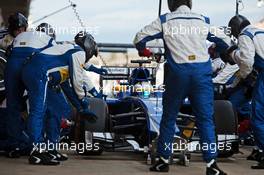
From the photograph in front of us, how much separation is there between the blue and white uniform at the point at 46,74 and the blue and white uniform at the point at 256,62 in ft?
5.68

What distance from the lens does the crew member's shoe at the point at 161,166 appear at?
6254 mm

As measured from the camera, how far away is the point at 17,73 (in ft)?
23.1

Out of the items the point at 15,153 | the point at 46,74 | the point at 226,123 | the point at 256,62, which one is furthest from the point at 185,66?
the point at 15,153

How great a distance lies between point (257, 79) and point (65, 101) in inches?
86.4

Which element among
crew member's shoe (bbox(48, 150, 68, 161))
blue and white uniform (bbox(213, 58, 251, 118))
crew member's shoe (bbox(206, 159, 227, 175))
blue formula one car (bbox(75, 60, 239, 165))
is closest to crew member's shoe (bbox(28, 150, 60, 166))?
crew member's shoe (bbox(48, 150, 68, 161))

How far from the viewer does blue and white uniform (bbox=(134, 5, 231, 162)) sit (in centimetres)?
605

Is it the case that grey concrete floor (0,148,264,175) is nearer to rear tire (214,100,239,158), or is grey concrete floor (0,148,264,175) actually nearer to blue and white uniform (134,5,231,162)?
rear tire (214,100,239,158)

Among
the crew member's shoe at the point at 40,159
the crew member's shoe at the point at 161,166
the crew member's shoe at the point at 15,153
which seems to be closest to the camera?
the crew member's shoe at the point at 161,166

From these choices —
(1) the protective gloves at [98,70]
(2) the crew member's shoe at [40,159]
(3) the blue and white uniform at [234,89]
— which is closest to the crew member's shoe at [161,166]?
(2) the crew member's shoe at [40,159]

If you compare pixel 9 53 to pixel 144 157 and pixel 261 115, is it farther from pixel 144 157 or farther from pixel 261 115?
pixel 261 115

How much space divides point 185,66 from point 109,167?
139 cm

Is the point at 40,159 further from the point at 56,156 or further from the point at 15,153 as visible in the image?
the point at 15,153

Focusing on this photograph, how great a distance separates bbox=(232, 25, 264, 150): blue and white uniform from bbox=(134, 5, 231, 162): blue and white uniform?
0.46 metres

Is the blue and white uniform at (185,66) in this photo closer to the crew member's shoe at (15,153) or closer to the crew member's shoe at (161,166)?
the crew member's shoe at (161,166)
